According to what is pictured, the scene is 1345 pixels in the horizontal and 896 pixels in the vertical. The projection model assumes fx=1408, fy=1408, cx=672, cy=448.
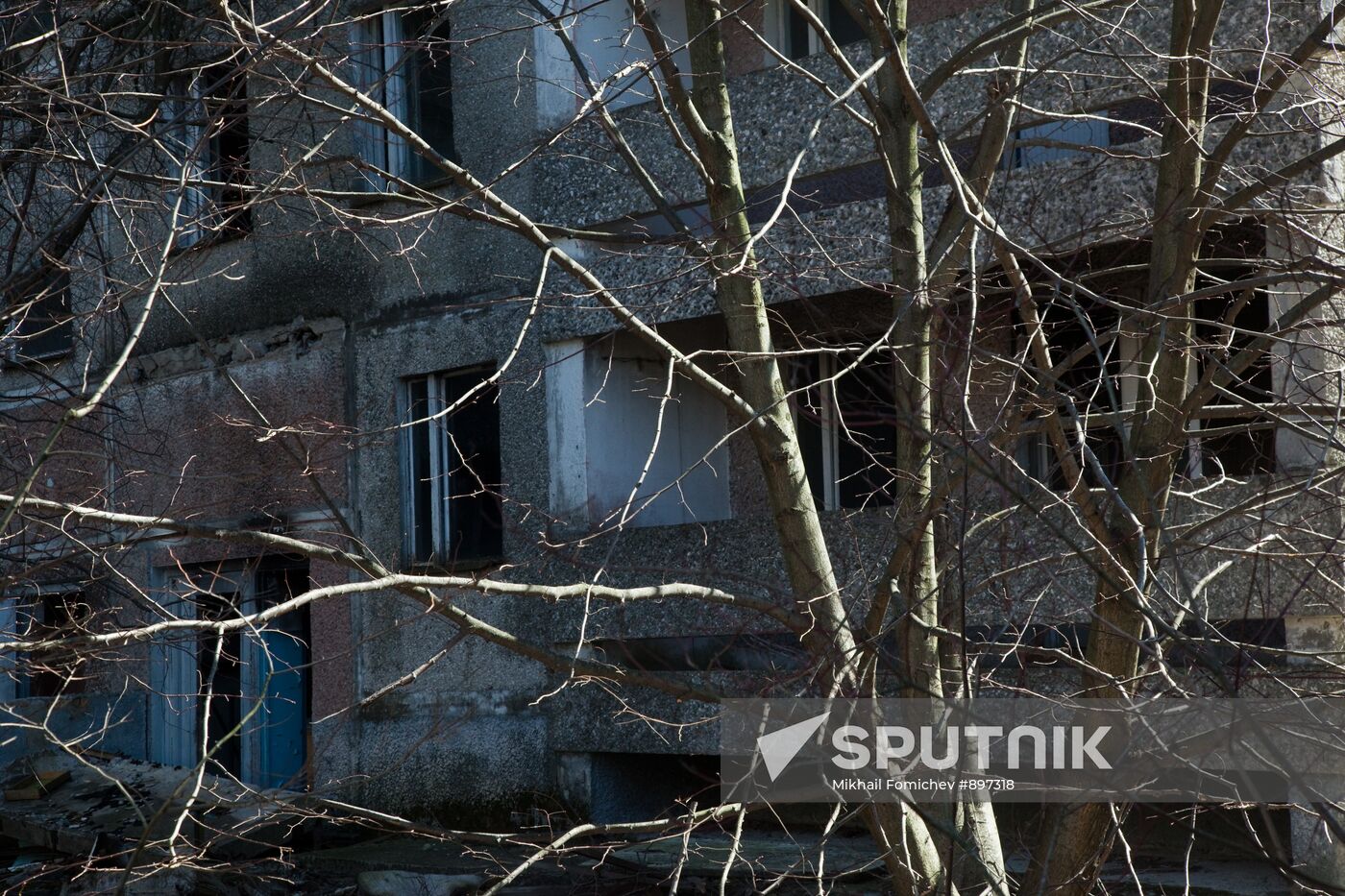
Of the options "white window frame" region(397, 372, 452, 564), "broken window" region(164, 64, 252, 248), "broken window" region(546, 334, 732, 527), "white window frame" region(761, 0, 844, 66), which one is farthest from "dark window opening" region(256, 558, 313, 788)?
"white window frame" region(761, 0, 844, 66)

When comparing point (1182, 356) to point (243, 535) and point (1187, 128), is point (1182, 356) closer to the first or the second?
A: point (1187, 128)

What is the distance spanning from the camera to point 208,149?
30.7 feet

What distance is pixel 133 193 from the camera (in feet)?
35.5

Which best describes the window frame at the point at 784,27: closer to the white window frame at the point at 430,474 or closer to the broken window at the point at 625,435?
the broken window at the point at 625,435

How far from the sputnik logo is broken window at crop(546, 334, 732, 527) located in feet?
15.5

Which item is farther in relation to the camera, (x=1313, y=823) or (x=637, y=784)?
(x=637, y=784)

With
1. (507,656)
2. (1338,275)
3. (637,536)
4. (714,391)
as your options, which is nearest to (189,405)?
(507,656)

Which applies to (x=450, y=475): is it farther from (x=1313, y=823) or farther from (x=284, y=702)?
(x=1313, y=823)

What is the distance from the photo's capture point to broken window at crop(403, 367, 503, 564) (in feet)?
34.0

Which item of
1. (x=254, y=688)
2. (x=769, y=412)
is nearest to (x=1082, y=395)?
(x=769, y=412)

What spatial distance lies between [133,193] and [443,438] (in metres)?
3.08

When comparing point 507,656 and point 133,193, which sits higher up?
point 133,193

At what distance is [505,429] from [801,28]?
3.53 m

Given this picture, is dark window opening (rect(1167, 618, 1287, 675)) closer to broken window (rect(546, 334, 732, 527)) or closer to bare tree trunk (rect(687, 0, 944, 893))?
bare tree trunk (rect(687, 0, 944, 893))
